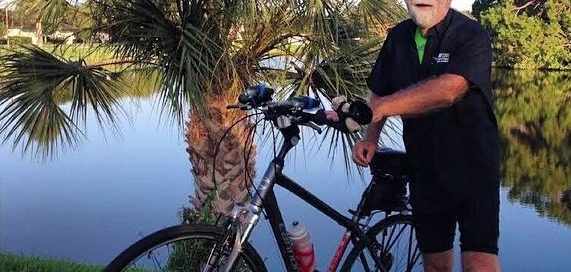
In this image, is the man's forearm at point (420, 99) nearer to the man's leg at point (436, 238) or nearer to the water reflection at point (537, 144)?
the man's leg at point (436, 238)

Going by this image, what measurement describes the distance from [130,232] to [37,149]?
170 inches

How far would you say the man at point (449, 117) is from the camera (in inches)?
95.6

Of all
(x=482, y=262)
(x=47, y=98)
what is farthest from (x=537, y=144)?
(x=482, y=262)

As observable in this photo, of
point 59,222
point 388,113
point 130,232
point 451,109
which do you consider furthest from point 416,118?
point 59,222

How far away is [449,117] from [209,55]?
3630 millimetres

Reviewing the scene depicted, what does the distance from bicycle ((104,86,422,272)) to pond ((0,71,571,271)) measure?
2.30 metres

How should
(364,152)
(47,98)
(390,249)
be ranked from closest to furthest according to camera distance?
(364,152) < (390,249) < (47,98)

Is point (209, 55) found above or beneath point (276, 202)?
above

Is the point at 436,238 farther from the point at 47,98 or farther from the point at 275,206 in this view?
the point at 47,98

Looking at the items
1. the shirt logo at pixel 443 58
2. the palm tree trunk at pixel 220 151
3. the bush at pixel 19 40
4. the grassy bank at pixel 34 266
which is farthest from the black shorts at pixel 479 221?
the bush at pixel 19 40

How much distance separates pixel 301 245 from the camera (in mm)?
2768

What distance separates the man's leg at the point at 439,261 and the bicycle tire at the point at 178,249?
663 mm

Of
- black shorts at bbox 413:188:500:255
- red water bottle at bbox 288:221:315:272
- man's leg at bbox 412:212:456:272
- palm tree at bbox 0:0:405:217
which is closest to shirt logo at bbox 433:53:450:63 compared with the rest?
black shorts at bbox 413:188:500:255

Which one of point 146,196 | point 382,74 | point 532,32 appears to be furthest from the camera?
point 532,32
